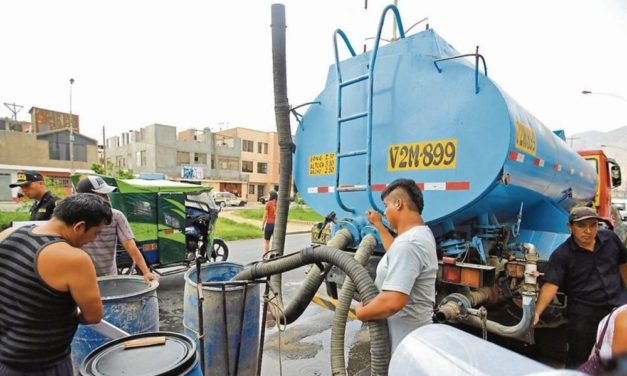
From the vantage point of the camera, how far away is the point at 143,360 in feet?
5.36

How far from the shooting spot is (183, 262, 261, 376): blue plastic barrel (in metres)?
2.57

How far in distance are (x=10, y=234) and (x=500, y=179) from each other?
2931 mm

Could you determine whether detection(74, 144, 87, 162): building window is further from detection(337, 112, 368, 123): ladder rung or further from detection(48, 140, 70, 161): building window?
detection(337, 112, 368, 123): ladder rung

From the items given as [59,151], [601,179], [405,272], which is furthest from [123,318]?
[59,151]

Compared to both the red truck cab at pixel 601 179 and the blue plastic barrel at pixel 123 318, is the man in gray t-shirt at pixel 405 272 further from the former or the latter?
the red truck cab at pixel 601 179

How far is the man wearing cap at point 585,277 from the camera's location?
2461 mm

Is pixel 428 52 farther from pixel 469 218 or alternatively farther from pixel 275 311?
pixel 275 311

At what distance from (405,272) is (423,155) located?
1.41 m

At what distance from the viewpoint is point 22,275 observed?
4.92 ft

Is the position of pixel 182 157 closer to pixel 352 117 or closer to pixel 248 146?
pixel 248 146

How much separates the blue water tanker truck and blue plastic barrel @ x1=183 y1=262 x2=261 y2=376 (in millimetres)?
1116

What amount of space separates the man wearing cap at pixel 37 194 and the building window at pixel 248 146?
134 ft

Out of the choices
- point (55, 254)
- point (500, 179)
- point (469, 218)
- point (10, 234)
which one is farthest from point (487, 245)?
point (10, 234)

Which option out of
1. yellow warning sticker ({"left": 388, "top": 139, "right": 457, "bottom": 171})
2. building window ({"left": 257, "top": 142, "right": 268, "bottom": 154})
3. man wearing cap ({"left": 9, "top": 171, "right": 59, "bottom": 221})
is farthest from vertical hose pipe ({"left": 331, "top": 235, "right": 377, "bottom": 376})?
building window ({"left": 257, "top": 142, "right": 268, "bottom": 154})
